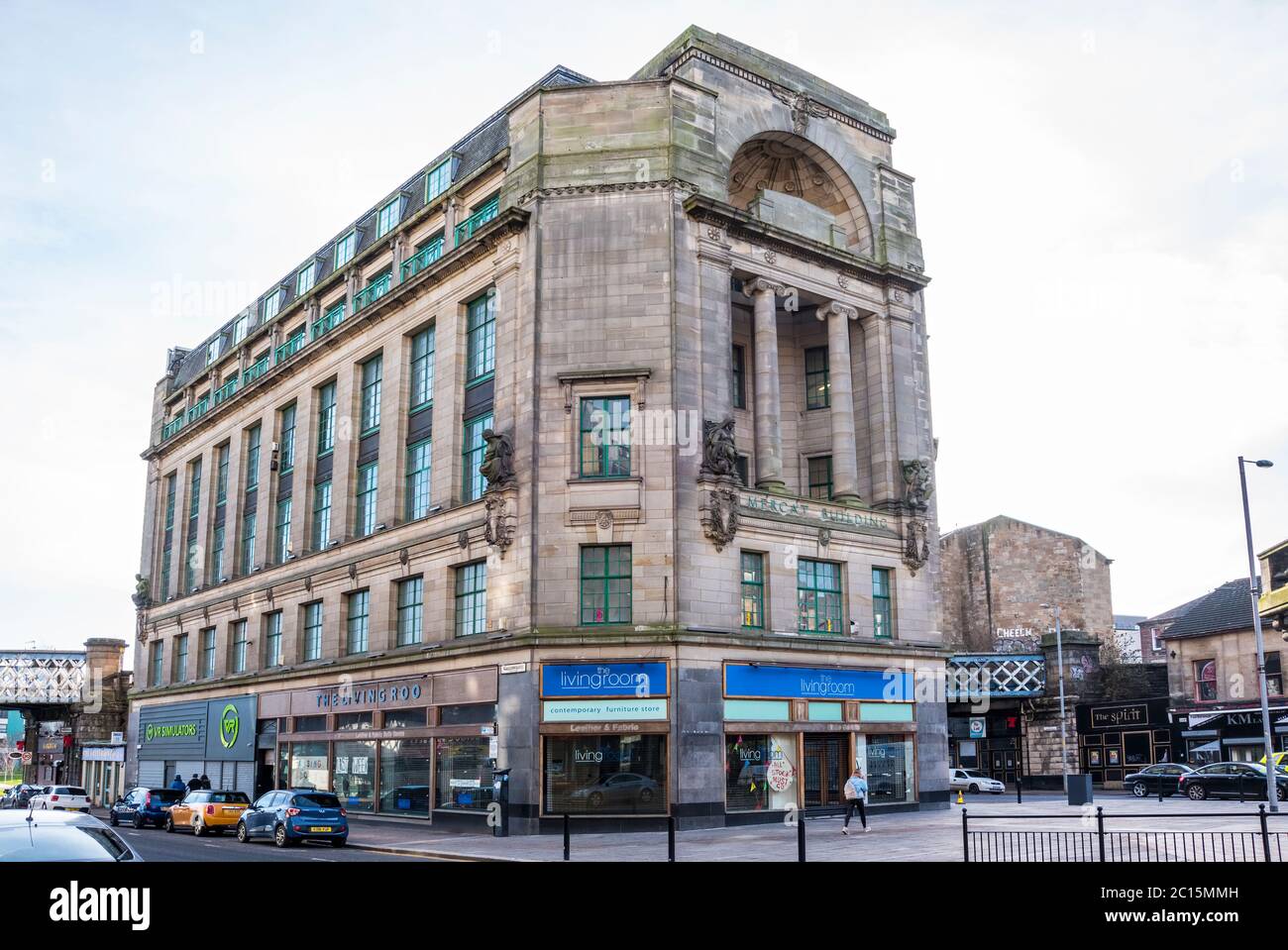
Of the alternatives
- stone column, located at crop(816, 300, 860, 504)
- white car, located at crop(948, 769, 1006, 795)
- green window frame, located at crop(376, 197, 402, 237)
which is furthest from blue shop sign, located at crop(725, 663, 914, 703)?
green window frame, located at crop(376, 197, 402, 237)

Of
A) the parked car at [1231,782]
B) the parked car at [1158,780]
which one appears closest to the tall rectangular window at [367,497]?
the parked car at [1231,782]

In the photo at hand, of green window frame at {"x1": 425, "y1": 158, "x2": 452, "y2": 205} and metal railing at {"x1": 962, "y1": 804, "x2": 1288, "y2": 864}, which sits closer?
metal railing at {"x1": 962, "y1": 804, "x2": 1288, "y2": 864}

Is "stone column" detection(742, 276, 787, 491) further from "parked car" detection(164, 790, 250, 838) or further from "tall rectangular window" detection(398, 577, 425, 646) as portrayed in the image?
"parked car" detection(164, 790, 250, 838)

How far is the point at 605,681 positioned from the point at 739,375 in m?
13.4

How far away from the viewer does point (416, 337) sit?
44.1 m

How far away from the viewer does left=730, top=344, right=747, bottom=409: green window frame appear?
40.6 m

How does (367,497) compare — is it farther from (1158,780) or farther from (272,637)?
(1158,780)

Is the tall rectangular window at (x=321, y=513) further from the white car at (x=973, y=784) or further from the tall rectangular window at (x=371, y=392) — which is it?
the white car at (x=973, y=784)

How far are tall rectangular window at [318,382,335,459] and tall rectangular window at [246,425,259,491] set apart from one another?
25.4 feet

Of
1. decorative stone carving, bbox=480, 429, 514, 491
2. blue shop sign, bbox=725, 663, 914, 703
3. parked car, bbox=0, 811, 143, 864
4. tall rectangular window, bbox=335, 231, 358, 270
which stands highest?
tall rectangular window, bbox=335, 231, 358, 270

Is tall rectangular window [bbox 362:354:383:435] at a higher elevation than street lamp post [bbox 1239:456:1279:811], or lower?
higher

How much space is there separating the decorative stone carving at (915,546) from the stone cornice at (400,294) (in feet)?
57.0
